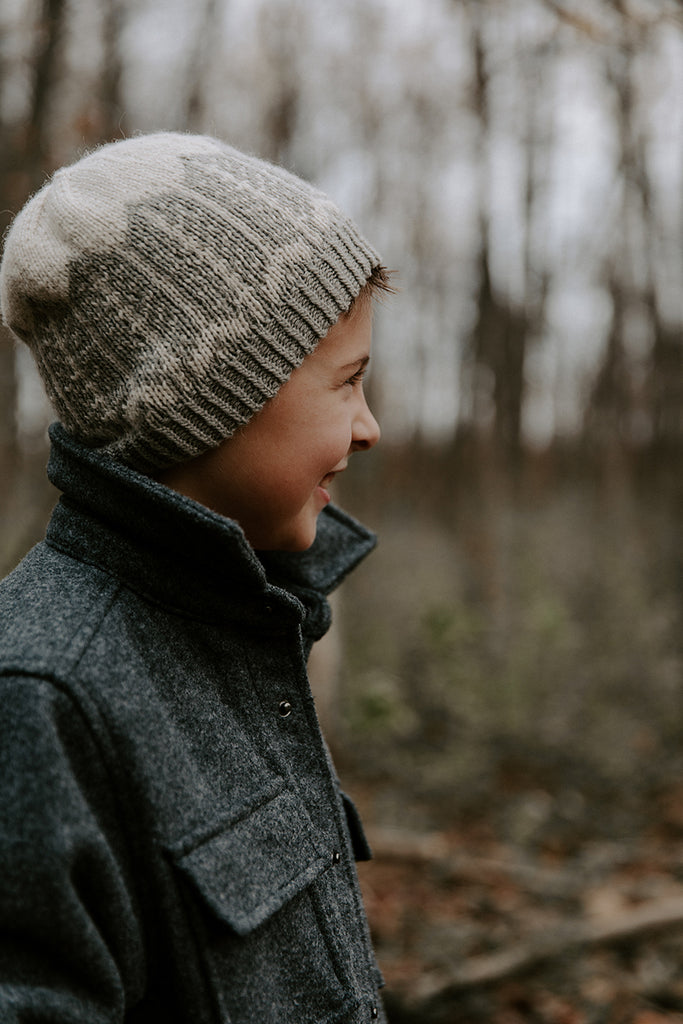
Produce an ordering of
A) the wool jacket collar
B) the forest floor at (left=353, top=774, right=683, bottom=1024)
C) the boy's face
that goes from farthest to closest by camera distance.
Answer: the forest floor at (left=353, top=774, right=683, bottom=1024)
the boy's face
the wool jacket collar

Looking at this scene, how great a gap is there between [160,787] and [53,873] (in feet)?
0.55

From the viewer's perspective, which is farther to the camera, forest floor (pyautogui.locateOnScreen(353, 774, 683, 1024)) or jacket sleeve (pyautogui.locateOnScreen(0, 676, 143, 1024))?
forest floor (pyautogui.locateOnScreen(353, 774, 683, 1024))

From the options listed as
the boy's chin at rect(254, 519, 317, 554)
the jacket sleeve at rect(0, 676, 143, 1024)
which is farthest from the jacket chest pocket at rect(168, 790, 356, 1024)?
the boy's chin at rect(254, 519, 317, 554)

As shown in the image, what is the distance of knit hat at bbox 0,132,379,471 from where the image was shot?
126 cm

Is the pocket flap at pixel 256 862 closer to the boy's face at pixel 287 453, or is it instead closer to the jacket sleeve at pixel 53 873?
the jacket sleeve at pixel 53 873

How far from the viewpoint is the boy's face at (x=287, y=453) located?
1.36 m

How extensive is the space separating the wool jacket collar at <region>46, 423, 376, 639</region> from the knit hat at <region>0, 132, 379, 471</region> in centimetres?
10

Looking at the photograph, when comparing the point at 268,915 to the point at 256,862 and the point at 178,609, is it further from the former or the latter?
the point at 178,609

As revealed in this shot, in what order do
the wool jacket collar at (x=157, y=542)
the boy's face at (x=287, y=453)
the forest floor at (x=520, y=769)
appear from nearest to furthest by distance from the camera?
1. the wool jacket collar at (x=157, y=542)
2. the boy's face at (x=287, y=453)
3. the forest floor at (x=520, y=769)

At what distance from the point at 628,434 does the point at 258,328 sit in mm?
→ 13692

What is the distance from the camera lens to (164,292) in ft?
4.12

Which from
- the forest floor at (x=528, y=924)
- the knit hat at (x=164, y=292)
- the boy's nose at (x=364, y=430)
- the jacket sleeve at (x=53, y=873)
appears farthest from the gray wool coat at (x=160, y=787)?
the forest floor at (x=528, y=924)

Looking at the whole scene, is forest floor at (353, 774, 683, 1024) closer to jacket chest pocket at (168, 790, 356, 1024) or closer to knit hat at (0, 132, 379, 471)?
jacket chest pocket at (168, 790, 356, 1024)

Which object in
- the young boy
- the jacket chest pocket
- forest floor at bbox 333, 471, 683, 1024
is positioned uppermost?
the young boy
